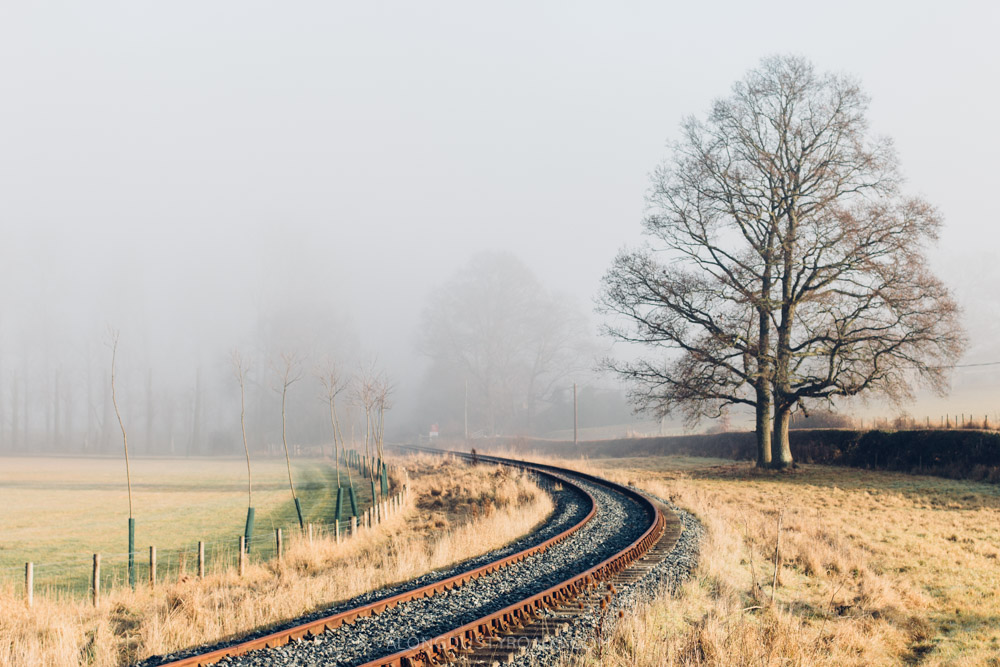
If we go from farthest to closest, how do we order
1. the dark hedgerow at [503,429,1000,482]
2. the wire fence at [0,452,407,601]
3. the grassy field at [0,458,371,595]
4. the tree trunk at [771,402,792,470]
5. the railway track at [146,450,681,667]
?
the tree trunk at [771,402,792,470]
the dark hedgerow at [503,429,1000,482]
the grassy field at [0,458,371,595]
the wire fence at [0,452,407,601]
the railway track at [146,450,681,667]

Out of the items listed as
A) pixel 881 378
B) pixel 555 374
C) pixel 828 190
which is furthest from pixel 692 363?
pixel 555 374

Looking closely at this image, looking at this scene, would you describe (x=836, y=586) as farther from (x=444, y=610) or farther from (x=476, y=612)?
(x=444, y=610)

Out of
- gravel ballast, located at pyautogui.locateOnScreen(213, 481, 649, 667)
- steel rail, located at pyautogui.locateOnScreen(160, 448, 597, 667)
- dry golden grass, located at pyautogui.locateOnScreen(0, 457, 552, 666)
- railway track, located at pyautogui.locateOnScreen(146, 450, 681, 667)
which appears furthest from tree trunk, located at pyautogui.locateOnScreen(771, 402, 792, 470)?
steel rail, located at pyautogui.locateOnScreen(160, 448, 597, 667)

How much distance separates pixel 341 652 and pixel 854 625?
638 cm

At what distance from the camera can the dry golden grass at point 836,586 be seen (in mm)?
7258

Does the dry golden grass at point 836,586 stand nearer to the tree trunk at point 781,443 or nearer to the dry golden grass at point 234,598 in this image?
the dry golden grass at point 234,598

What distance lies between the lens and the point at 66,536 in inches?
852

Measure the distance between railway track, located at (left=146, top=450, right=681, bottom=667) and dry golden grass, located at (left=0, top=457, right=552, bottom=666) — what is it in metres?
0.70

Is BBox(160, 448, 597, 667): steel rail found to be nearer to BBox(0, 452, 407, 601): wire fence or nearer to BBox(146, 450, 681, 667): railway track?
BBox(146, 450, 681, 667): railway track

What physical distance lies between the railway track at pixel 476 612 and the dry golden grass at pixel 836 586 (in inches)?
40.3

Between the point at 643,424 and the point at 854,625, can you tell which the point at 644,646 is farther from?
the point at 643,424

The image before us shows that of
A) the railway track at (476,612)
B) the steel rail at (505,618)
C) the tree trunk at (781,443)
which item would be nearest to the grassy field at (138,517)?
the railway track at (476,612)

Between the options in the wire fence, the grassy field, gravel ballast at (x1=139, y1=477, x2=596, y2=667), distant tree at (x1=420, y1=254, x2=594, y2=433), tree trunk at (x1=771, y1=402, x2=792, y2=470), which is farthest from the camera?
distant tree at (x1=420, y1=254, x2=594, y2=433)

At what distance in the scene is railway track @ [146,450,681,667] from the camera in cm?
672
